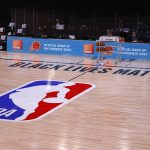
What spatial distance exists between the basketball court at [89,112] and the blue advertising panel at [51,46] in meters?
1.65

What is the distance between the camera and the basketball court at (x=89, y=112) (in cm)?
798

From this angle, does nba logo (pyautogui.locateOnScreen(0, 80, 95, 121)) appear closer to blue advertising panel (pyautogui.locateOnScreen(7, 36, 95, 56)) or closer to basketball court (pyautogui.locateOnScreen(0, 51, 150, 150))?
basketball court (pyautogui.locateOnScreen(0, 51, 150, 150))

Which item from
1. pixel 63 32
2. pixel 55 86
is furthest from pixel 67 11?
pixel 55 86

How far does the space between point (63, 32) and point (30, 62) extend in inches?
168

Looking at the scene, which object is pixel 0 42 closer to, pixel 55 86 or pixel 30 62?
pixel 30 62

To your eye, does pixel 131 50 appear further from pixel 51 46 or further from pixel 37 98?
pixel 37 98

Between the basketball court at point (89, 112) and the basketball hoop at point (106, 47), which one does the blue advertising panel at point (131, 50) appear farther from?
the basketball court at point (89, 112)

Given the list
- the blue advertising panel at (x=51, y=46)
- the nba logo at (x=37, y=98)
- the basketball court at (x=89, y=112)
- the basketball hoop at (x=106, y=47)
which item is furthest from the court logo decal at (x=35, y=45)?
the nba logo at (x=37, y=98)

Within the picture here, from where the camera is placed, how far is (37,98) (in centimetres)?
1143

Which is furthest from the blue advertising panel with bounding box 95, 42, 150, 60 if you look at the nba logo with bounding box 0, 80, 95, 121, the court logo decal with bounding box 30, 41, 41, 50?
the nba logo with bounding box 0, 80, 95, 121

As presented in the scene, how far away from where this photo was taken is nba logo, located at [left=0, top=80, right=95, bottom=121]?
9.97 metres

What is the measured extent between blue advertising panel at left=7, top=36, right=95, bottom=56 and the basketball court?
1.65 metres

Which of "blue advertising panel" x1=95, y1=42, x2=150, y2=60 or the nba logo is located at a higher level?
"blue advertising panel" x1=95, y1=42, x2=150, y2=60

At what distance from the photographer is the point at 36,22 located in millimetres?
21891
